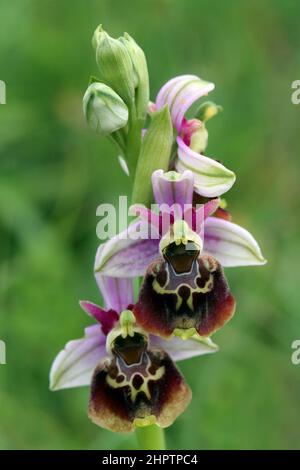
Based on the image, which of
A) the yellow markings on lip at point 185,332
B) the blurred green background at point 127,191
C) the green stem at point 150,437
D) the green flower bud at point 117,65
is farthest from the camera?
the blurred green background at point 127,191

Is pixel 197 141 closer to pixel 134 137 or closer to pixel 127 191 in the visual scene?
pixel 134 137

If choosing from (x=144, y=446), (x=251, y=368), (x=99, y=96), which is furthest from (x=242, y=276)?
(x=99, y=96)

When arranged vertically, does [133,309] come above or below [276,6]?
below

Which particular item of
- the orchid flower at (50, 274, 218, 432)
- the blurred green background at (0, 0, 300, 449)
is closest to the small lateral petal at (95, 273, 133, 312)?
the orchid flower at (50, 274, 218, 432)

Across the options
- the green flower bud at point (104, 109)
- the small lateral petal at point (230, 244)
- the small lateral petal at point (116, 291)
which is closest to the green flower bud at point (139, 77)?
the green flower bud at point (104, 109)

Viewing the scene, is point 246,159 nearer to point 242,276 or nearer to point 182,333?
point 242,276

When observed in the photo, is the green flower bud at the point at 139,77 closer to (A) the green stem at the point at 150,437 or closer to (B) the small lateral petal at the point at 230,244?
(B) the small lateral petal at the point at 230,244
